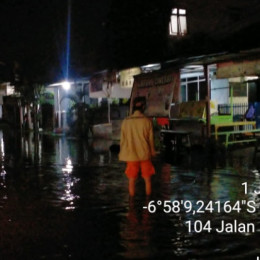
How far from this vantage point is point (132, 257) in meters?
5.75

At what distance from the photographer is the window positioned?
25.5 metres

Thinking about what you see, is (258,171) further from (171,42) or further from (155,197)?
(171,42)

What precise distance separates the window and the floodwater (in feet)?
41.8

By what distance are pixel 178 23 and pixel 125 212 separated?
63.3 feet

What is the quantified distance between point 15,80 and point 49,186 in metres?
23.6

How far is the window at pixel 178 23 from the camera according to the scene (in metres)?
25.5

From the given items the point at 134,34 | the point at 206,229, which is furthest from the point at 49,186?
the point at 134,34

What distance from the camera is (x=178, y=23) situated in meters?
25.8
